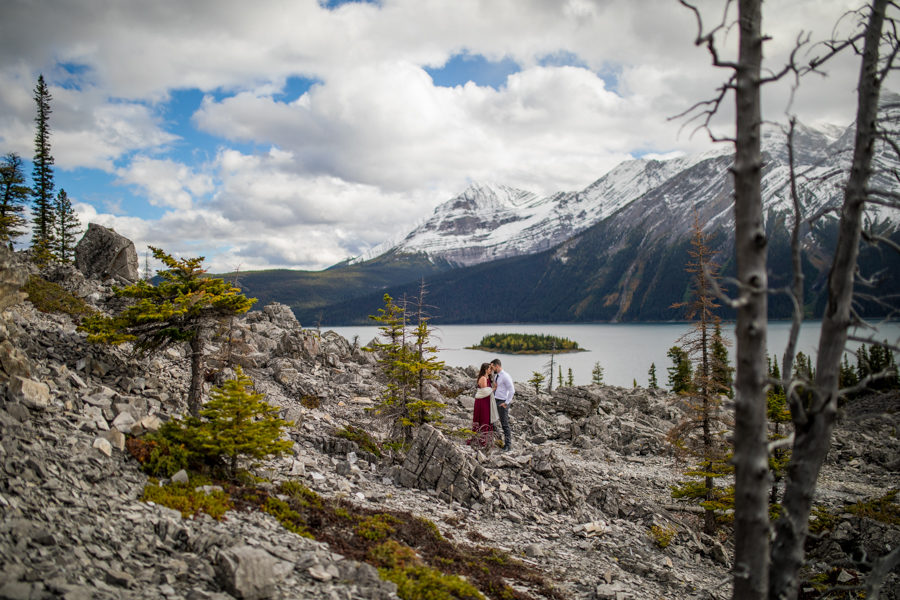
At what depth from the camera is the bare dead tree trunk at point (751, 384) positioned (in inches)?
198

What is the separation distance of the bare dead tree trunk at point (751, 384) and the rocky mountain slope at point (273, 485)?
2.12 meters

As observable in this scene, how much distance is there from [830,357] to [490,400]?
12864 mm

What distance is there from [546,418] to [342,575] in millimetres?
25344

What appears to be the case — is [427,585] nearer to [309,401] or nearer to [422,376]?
[422,376]

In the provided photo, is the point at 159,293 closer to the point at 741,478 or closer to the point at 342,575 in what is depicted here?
the point at 342,575

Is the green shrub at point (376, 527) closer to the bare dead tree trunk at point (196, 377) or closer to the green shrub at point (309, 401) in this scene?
the bare dead tree trunk at point (196, 377)

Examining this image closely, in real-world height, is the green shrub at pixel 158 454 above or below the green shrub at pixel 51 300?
below

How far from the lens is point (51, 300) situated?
642 inches

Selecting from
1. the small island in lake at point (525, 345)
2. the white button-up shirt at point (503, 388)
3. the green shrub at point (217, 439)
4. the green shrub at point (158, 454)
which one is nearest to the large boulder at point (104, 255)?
the white button-up shirt at point (503, 388)


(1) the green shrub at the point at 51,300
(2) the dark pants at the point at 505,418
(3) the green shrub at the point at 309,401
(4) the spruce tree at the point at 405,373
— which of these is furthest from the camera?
(3) the green shrub at the point at 309,401

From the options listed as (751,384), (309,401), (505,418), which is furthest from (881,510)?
(309,401)

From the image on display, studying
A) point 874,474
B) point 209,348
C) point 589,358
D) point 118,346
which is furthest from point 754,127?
point 589,358

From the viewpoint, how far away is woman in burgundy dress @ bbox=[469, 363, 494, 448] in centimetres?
1731

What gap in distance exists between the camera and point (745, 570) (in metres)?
5.08
